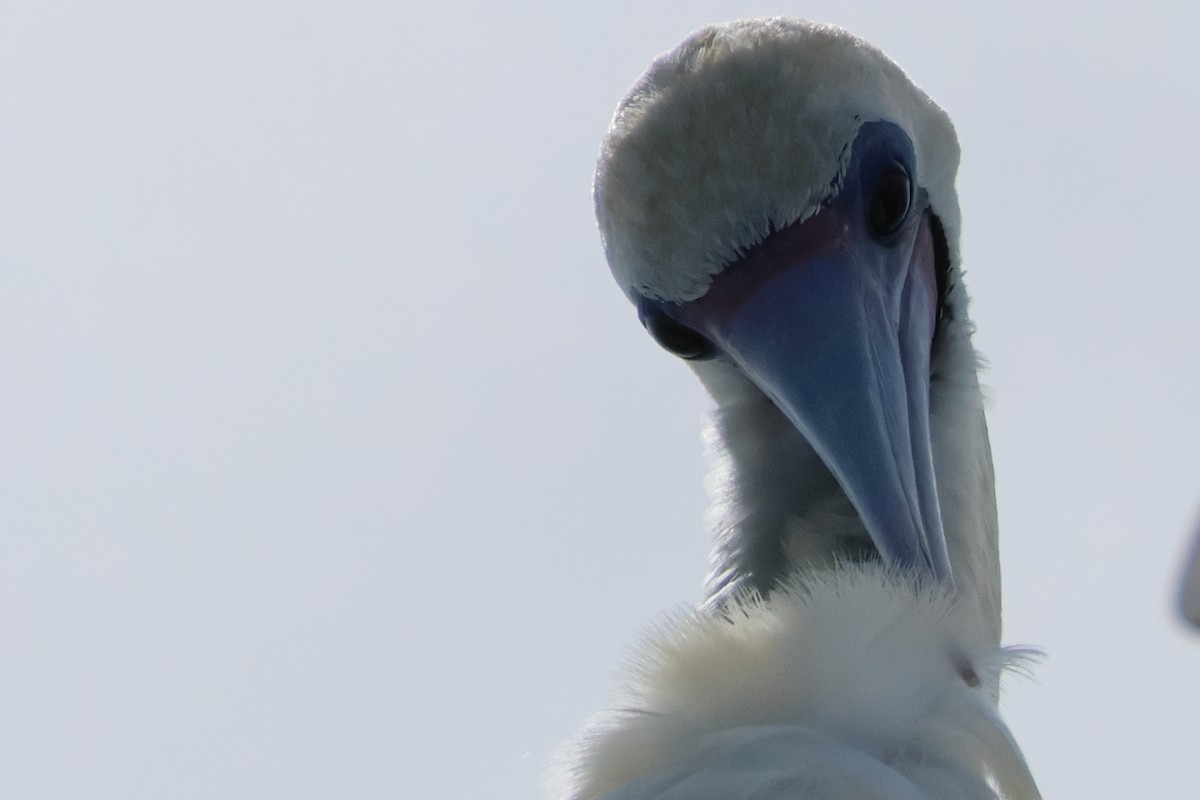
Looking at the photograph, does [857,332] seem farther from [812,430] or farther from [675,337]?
[675,337]

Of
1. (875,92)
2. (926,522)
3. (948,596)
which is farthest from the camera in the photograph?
(875,92)

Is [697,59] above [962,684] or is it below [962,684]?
above

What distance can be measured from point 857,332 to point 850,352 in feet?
0.20

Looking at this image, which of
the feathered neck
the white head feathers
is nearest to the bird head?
the white head feathers

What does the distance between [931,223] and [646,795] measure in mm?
1639

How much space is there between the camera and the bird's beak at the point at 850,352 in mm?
2648

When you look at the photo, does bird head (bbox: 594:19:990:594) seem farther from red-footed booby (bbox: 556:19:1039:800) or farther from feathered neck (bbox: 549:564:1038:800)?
feathered neck (bbox: 549:564:1038:800)

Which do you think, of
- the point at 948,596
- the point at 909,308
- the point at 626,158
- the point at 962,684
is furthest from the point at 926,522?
the point at 626,158

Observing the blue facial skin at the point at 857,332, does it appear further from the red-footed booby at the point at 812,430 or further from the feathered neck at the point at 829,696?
the feathered neck at the point at 829,696

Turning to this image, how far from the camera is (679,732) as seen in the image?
2.33m

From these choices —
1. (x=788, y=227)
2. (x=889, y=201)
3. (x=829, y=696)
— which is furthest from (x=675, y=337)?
(x=829, y=696)

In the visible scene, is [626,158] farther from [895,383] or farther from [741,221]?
[895,383]

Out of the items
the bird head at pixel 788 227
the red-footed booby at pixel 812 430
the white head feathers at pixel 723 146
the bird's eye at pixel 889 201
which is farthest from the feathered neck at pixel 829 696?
the bird's eye at pixel 889 201

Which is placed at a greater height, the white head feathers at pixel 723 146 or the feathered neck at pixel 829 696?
the white head feathers at pixel 723 146
